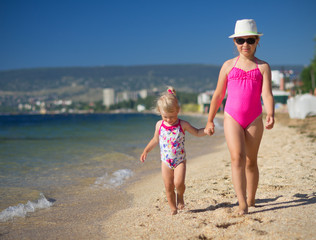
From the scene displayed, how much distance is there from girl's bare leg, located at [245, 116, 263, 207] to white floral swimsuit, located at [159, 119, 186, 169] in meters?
0.70

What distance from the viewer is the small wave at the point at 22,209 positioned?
435 centimetres

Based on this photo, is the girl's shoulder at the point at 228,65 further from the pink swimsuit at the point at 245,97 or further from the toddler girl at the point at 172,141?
the toddler girl at the point at 172,141

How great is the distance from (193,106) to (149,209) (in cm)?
12201

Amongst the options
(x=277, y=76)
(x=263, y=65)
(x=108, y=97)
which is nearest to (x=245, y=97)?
(x=263, y=65)

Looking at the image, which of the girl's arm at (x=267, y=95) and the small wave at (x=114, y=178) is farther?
the small wave at (x=114, y=178)

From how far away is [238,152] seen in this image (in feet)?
10.8

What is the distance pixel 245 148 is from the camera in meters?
3.39

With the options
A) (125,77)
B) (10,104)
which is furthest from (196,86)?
→ (10,104)

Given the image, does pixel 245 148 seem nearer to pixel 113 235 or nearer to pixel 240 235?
pixel 240 235

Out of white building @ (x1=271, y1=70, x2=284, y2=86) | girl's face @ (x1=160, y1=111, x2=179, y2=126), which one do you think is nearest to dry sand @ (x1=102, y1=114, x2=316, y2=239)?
girl's face @ (x1=160, y1=111, x2=179, y2=126)

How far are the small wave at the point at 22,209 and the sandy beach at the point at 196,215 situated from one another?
15 cm

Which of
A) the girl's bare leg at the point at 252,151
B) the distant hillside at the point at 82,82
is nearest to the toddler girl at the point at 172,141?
the girl's bare leg at the point at 252,151

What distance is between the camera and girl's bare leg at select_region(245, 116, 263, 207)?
3.34 metres

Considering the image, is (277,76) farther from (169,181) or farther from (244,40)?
(169,181)
